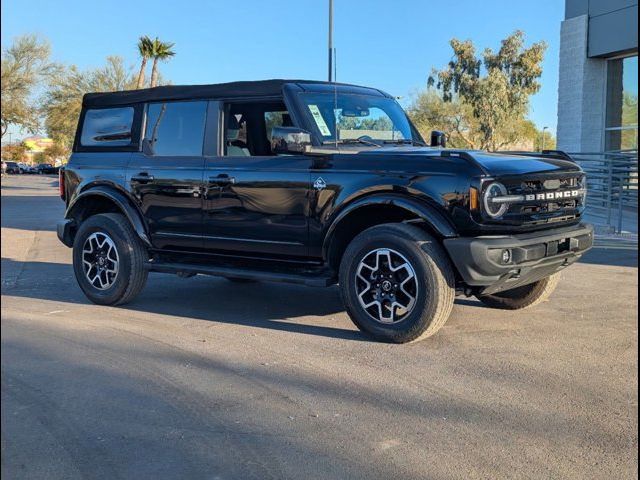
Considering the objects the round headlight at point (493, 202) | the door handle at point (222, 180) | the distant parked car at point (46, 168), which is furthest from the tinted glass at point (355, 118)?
the distant parked car at point (46, 168)

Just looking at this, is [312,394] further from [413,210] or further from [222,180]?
[222,180]

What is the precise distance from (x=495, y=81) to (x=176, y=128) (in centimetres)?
4341

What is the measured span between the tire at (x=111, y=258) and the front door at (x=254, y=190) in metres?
Result: 0.86

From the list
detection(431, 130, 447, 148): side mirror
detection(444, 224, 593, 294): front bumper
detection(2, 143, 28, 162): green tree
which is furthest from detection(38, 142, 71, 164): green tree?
detection(431, 130, 447, 148): side mirror

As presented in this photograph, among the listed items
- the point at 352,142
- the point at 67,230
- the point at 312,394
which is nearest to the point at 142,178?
the point at 67,230

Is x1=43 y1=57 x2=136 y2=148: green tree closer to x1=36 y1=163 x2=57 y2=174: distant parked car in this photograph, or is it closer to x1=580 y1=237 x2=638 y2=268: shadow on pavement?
x1=36 y1=163 x2=57 y2=174: distant parked car

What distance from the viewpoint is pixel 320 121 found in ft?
18.6

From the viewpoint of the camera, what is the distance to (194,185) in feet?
19.5

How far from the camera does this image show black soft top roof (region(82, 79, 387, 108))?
5883mm

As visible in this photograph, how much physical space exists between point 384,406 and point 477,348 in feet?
4.66

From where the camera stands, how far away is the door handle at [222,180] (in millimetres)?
5726

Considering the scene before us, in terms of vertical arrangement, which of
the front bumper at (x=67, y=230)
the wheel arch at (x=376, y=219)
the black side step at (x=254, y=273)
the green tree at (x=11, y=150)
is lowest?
the black side step at (x=254, y=273)

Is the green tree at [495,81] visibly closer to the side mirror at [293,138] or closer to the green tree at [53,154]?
the green tree at [53,154]

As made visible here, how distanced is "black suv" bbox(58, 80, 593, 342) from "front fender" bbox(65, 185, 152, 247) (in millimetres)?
15
